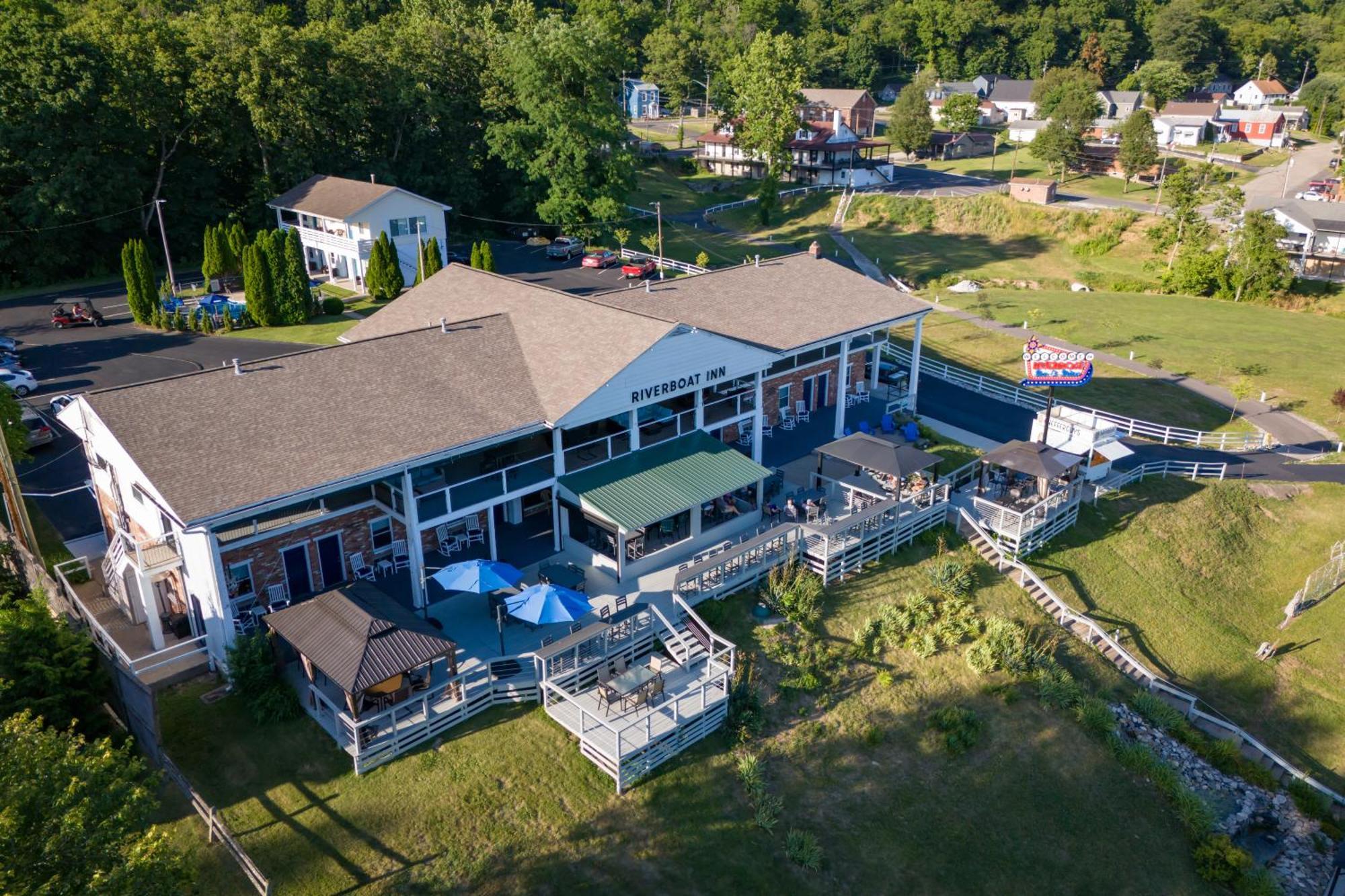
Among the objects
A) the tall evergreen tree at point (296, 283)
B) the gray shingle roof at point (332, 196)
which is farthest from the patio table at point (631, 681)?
the gray shingle roof at point (332, 196)

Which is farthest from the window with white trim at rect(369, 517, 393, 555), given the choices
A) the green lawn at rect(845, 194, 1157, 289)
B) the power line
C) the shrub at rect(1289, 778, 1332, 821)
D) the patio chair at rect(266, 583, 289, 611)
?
the green lawn at rect(845, 194, 1157, 289)

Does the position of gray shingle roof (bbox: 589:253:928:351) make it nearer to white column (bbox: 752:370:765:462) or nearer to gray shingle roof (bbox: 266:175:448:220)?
white column (bbox: 752:370:765:462)

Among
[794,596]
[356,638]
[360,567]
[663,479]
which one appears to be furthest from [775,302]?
[356,638]

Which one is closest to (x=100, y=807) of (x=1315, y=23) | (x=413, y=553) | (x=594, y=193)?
(x=413, y=553)

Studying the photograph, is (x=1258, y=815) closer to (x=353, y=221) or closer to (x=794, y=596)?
(x=794, y=596)

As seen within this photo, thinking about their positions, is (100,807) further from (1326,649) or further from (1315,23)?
(1315,23)

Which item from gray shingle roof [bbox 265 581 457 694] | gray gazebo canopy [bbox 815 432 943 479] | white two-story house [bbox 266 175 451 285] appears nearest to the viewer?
gray shingle roof [bbox 265 581 457 694]

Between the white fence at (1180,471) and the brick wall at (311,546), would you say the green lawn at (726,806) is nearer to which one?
the brick wall at (311,546)

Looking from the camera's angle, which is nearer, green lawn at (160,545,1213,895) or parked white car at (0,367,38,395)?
green lawn at (160,545,1213,895)
